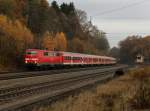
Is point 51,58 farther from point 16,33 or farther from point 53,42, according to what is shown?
point 53,42

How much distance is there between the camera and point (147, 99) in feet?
60.2

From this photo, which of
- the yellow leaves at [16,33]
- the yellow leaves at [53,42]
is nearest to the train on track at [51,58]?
the yellow leaves at [16,33]

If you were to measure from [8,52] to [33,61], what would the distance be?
44.9 ft

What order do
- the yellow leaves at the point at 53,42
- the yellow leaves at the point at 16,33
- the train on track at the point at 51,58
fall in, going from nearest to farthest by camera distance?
the train on track at the point at 51,58 → the yellow leaves at the point at 16,33 → the yellow leaves at the point at 53,42

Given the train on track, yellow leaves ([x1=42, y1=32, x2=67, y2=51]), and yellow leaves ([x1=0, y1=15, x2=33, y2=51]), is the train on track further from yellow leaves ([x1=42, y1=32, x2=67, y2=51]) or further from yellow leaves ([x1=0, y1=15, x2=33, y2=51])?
yellow leaves ([x1=42, y1=32, x2=67, y2=51])

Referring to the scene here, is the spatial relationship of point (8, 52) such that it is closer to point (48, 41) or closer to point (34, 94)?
point (48, 41)

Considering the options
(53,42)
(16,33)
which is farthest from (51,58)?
(53,42)

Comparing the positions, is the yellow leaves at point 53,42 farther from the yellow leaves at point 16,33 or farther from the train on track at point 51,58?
the train on track at point 51,58

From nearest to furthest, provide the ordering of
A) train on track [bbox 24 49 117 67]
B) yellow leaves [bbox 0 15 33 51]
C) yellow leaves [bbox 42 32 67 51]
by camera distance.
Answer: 1. train on track [bbox 24 49 117 67]
2. yellow leaves [bbox 0 15 33 51]
3. yellow leaves [bbox 42 32 67 51]

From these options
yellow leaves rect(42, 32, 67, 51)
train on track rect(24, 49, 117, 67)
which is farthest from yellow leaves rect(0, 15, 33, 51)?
train on track rect(24, 49, 117, 67)

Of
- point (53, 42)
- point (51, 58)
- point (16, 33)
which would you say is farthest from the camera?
point (53, 42)

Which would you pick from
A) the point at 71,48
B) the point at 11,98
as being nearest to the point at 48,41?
the point at 71,48

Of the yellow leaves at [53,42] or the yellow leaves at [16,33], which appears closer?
the yellow leaves at [16,33]

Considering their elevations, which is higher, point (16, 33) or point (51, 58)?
point (16, 33)
